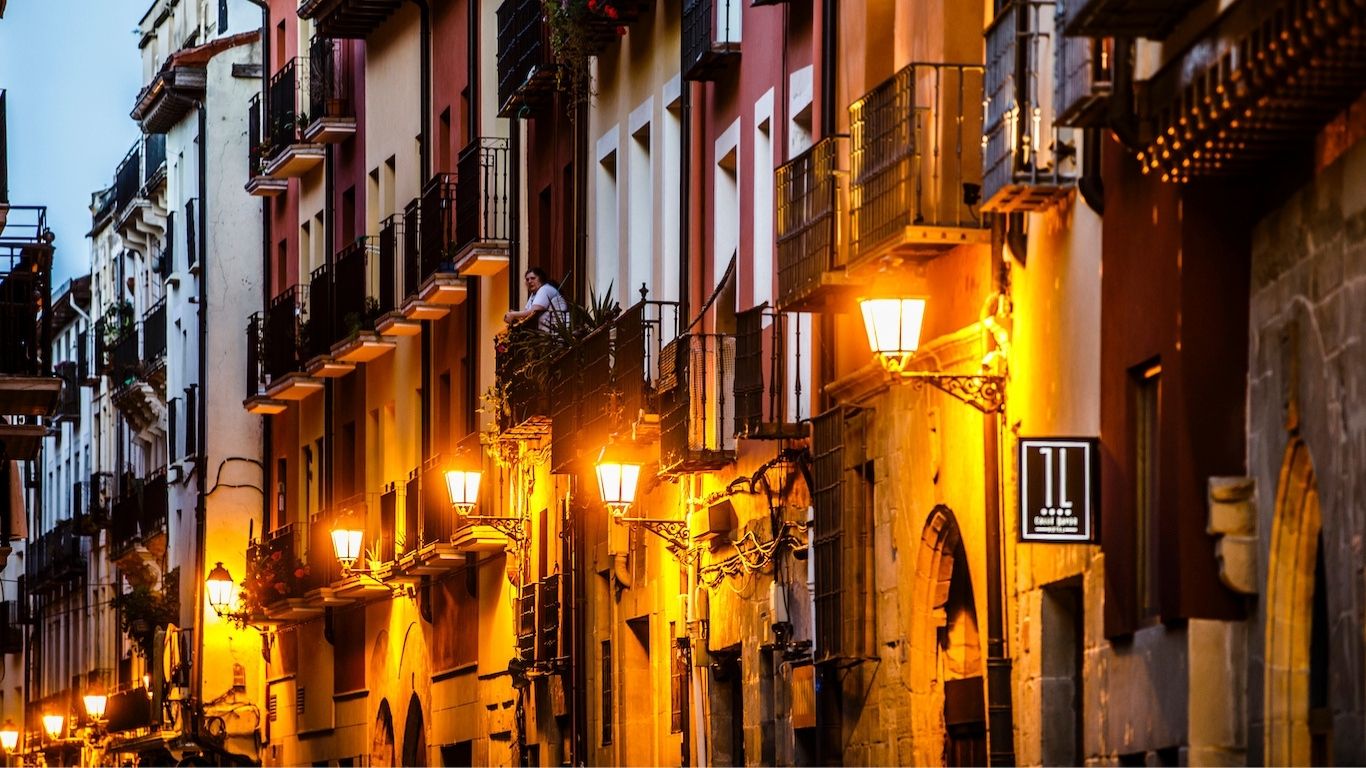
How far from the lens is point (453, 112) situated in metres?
38.7

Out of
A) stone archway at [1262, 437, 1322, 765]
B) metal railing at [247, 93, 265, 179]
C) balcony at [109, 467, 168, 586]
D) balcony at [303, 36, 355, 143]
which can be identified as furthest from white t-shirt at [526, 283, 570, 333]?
balcony at [109, 467, 168, 586]

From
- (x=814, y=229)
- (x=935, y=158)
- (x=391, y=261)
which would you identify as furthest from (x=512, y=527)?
(x=935, y=158)

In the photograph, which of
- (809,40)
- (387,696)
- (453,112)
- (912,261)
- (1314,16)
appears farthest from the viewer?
(387,696)

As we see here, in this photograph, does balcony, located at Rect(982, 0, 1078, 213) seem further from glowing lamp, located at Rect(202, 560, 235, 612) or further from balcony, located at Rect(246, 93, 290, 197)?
balcony, located at Rect(246, 93, 290, 197)

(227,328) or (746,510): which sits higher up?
(227,328)

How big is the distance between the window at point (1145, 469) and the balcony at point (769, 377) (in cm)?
745

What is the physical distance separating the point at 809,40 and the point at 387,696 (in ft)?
64.2

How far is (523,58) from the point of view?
109ft

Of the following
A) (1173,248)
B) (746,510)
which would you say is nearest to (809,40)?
(746,510)

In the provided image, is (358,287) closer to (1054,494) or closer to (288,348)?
(288,348)

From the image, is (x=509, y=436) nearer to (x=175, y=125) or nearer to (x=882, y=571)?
(x=882, y=571)

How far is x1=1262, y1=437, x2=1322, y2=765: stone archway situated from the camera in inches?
553

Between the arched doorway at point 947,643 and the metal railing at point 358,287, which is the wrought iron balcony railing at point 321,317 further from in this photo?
the arched doorway at point 947,643

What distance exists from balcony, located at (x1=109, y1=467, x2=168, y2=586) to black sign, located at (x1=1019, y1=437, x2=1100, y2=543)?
41.4 m
